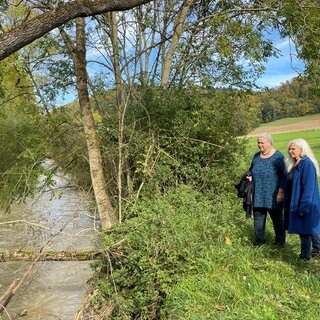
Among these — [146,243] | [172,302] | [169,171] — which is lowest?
[172,302]

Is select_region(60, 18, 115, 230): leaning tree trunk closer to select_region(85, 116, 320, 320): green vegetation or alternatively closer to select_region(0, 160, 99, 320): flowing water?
select_region(0, 160, 99, 320): flowing water

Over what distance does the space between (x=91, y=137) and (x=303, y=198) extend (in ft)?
16.2

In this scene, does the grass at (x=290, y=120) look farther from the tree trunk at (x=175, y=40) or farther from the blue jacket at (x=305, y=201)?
the blue jacket at (x=305, y=201)

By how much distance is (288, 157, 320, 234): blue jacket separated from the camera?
598 cm

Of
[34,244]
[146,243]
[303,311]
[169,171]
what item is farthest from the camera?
[169,171]

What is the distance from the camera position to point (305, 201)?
599 centimetres

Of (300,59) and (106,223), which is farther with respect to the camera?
(300,59)

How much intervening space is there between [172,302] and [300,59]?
6.80 m

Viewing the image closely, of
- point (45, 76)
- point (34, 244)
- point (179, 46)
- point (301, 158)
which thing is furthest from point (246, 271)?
point (45, 76)

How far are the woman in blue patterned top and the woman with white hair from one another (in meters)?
0.28

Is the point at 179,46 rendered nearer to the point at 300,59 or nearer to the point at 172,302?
the point at 300,59

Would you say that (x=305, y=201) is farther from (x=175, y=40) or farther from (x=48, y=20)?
(x=175, y=40)

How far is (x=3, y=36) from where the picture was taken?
596 centimetres

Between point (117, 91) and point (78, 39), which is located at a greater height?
point (78, 39)
